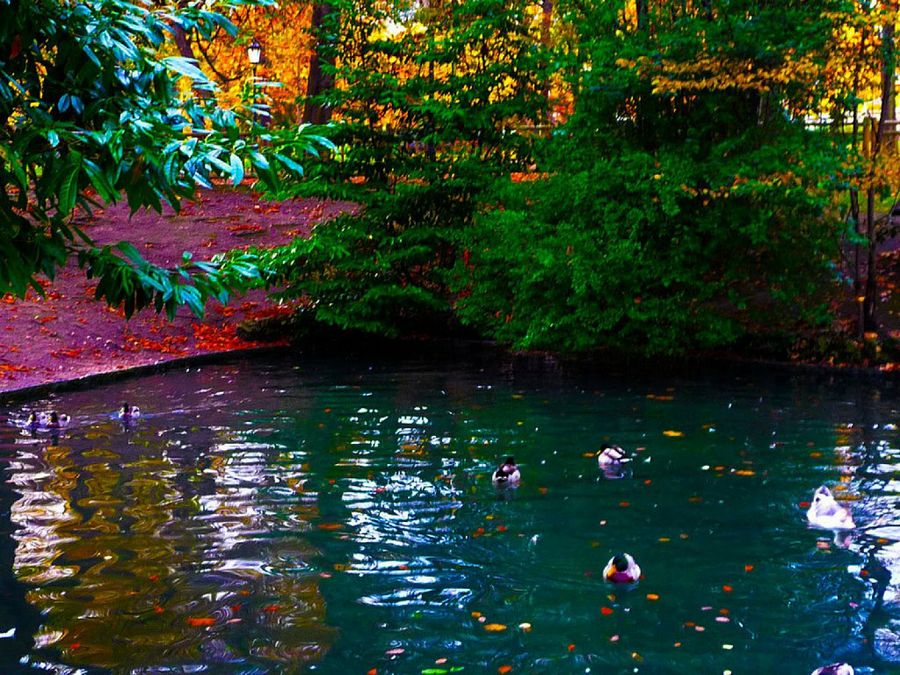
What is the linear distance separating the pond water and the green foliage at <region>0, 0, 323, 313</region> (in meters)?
2.29

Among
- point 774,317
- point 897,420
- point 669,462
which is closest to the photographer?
point 669,462

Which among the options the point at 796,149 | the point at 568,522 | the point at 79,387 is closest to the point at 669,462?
the point at 568,522

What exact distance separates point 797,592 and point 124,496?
531cm

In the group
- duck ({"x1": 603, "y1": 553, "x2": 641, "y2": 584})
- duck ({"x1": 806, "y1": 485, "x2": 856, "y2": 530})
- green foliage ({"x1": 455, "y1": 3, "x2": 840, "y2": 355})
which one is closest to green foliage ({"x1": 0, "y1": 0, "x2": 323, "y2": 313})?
duck ({"x1": 603, "y1": 553, "x2": 641, "y2": 584})

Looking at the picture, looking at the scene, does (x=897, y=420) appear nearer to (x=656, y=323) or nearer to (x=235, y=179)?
(x=656, y=323)

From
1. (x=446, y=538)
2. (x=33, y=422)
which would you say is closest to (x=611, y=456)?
(x=446, y=538)

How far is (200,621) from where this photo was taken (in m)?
5.57

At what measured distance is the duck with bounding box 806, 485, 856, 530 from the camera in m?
7.03

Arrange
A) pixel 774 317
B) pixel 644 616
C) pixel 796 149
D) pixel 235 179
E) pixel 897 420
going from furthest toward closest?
pixel 774 317
pixel 796 149
pixel 897 420
pixel 644 616
pixel 235 179

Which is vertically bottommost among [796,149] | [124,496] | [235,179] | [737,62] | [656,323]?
[124,496]

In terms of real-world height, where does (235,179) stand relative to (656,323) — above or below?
above

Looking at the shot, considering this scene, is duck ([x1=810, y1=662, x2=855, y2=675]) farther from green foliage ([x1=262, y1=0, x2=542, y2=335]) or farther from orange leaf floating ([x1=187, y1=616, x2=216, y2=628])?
green foliage ([x1=262, y1=0, x2=542, y2=335])

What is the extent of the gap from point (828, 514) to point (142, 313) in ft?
47.8

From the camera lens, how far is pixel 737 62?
13344 mm
